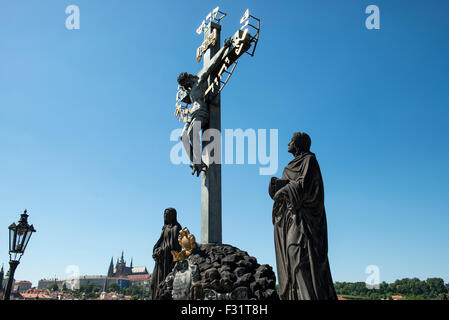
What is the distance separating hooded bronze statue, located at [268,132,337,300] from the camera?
→ 4211mm

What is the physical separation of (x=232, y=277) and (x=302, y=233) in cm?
387

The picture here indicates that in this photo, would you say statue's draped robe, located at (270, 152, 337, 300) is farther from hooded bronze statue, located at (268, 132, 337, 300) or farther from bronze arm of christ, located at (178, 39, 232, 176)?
bronze arm of christ, located at (178, 39, 232, 176)

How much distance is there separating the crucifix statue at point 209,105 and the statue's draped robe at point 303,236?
17.0ft

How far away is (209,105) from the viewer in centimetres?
1112

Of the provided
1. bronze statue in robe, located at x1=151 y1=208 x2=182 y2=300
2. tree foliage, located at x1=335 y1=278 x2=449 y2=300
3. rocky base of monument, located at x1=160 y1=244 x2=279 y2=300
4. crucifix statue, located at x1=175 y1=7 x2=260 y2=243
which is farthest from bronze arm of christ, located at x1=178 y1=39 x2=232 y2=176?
tree foliage, located at x1=335 y1=278 x2=449 y2=300

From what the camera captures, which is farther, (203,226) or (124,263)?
(124,263)

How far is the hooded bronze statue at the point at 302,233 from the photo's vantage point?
13.8ft

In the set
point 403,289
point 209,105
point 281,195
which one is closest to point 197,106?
point 209,105

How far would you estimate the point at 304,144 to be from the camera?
496cm

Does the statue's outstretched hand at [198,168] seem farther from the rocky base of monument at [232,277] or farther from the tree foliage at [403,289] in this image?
the tree foliage at [403,289]
